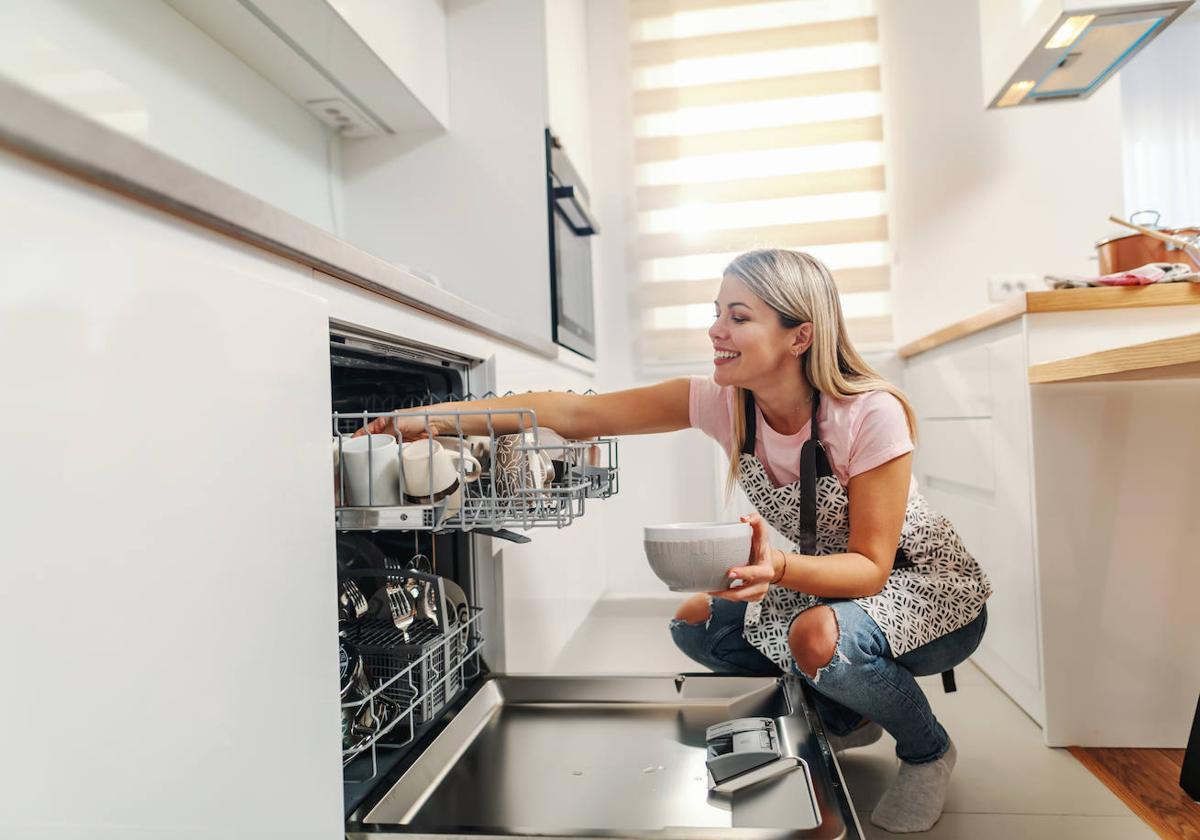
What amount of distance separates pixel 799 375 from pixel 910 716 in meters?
0.57

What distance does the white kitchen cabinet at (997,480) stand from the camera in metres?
1.80

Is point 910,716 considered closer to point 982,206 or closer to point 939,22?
point 982,206

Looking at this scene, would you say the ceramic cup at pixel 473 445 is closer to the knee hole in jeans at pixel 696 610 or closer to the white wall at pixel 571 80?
the knee hole in jeans at pixel 696 610

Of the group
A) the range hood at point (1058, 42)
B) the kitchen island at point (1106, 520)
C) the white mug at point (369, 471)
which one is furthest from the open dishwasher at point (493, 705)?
the range hood at point (1058, 42)

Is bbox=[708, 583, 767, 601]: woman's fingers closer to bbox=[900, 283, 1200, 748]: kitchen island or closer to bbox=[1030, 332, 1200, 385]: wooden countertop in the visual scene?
bbox=[1030, 332, 1200, 385]: wooden countertop

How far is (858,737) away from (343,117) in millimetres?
1937

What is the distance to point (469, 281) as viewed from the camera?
7.80 ft

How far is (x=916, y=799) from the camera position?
138 cm

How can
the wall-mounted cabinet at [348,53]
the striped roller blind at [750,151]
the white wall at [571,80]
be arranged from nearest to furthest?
1. the wall-mounted cabinet at [348,53]
2. the white wall at [571,80]
3. the striped roller blind at [750,151]

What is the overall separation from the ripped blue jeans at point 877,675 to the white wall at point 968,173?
1.81 metres

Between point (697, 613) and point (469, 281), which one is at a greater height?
point (469, 281)

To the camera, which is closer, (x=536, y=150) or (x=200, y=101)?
(x=200, y=101)

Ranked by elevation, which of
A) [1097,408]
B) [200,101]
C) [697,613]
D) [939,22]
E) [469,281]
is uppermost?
[939,22]

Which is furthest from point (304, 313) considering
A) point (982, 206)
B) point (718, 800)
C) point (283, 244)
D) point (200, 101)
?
point (982, 206)
